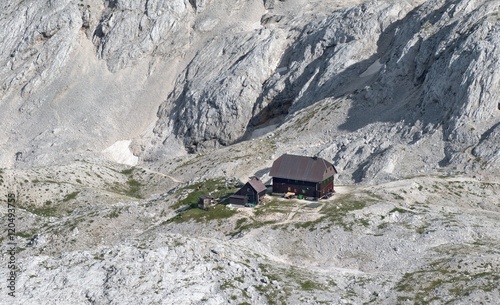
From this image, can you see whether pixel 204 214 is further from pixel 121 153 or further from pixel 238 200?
pixel 121 153

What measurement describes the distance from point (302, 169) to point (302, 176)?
151cm

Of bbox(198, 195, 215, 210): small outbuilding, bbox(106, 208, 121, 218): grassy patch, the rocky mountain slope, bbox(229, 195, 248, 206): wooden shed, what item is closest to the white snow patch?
the rocky mountain slope

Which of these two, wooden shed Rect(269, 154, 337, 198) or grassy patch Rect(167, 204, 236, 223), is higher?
wooden shed Rect(269, 154, 337, 198)

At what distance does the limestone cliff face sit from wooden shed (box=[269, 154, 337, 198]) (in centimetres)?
1514

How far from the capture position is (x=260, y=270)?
217ft

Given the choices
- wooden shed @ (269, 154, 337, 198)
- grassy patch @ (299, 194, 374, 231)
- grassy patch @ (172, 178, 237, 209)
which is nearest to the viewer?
grassy patch @ (299, 194, 374, 231)

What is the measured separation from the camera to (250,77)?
511 feet

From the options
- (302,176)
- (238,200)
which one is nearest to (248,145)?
(302,176)

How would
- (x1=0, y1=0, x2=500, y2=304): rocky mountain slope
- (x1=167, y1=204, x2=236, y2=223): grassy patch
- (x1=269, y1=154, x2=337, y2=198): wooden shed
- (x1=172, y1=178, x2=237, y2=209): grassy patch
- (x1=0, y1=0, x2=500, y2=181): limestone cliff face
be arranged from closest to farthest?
(x1=0, y1=0, x2=500, y2=304): rocky mountain slope < (x1=167, y1=204, x2=236, y2=223): grassy patch < (x1=269, y1=154, x2=337, y2=198): wooden shed < (x1=172, y1=178, x2=237, y2=209): grassy patch < (x1=0, y1=0, x2=500, y2=181): limestone cliff face

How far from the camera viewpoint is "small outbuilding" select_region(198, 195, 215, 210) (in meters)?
91.8

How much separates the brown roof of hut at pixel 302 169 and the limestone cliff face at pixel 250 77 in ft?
49.6

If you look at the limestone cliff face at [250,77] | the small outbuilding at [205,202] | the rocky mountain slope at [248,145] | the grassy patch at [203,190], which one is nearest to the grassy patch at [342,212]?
the rocky mountain slope at [248,145]

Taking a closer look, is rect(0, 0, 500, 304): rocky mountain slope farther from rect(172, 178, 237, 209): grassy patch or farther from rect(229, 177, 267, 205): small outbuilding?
rect(229, 177, 267, 205): small outbuilding

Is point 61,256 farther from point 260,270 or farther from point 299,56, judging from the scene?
point 299,56
